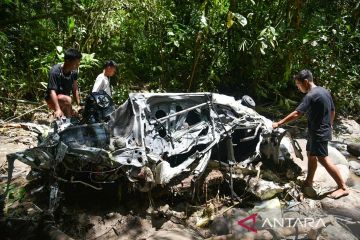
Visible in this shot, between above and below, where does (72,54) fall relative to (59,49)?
below

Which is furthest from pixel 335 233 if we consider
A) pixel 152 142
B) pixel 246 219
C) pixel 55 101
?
pixel 55 101

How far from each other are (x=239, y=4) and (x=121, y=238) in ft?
21.1

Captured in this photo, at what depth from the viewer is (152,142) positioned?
4543mm

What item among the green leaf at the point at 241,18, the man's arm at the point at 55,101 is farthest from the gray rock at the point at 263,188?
the green leaf at the point at 241,18

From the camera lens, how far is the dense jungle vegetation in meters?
8.37

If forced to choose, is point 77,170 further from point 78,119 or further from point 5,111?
point 5,111

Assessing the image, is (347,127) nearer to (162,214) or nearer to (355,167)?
(355,167)

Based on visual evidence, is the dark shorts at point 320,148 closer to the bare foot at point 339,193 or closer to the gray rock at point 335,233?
the bare foot at point 339,193

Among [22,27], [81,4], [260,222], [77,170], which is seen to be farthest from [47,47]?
[260,222]

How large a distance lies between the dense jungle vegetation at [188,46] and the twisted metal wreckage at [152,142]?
3.09m

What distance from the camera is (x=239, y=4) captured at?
8.74 m

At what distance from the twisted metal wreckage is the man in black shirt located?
2.24ft

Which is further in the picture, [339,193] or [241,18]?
[241,18]

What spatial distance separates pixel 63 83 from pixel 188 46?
4.07 metres
